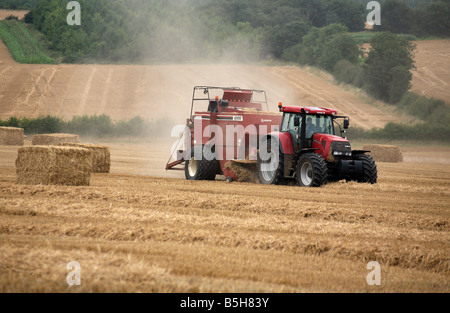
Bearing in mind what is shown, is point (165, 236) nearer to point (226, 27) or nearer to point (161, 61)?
point (161, 61)

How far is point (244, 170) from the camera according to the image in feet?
53.7

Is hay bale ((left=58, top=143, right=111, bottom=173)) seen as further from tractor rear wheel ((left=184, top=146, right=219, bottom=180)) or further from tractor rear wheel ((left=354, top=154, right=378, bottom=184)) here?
tractor rear wheel ((left=354, top=154, right=378, bottom=184))

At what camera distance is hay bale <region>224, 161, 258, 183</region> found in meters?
16.3

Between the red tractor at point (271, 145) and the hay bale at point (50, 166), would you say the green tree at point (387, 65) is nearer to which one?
the red tractor at point (271, 145)

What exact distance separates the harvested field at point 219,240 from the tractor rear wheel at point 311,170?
2.12ft

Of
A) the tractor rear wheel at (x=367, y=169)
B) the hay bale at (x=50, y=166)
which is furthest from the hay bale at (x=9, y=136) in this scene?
the tractor rear wheel at (x=367, y=169)

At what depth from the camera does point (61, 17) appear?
65750 millimetres

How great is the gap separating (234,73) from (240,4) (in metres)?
42.7

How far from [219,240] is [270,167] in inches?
316

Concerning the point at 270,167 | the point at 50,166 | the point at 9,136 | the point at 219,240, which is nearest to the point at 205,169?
the point at 270,167

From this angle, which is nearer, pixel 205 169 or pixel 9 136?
pixel 205 169

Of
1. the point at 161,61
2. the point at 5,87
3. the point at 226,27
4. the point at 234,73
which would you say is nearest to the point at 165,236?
the point at 5,87

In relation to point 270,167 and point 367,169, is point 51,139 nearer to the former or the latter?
point 270,167

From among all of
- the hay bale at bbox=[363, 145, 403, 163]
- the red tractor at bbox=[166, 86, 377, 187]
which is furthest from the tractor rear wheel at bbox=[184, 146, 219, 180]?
the hay bale at bbox=[363, 145, 403, 163]
